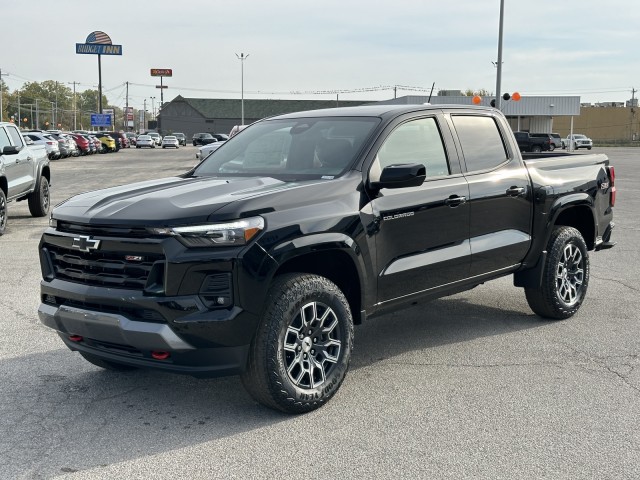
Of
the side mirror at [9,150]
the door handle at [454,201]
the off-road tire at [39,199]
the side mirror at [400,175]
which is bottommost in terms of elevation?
the off-road tire at [39,199]

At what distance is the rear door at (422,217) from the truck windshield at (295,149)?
9.2 inches

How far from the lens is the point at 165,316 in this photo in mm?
4191

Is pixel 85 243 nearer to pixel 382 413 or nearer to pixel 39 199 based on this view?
pixel 382 413

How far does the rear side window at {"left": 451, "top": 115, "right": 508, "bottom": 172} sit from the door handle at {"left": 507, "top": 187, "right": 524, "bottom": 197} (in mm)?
234

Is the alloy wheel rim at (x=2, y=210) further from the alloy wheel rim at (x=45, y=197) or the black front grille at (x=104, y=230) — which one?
the black front grille at (x=104, y=230)

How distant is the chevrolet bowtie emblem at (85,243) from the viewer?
4.45m

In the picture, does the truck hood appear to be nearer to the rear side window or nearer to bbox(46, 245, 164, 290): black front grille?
bbox(46, 245, 164, 290): black front grille

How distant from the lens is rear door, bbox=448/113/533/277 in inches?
235

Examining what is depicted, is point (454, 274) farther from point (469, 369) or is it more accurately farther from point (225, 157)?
point (225, 157)

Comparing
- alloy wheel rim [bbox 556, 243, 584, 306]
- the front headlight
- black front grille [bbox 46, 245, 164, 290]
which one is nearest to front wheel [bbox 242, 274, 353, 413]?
the front headlight

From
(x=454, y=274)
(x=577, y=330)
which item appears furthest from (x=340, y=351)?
(x=577, y=330)

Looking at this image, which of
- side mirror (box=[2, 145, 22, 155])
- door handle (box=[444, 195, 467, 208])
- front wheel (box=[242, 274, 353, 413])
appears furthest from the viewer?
side mirror (box=[2, 145, 22, 155])

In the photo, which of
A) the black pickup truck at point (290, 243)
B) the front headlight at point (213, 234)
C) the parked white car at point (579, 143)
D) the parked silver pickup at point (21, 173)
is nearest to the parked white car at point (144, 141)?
the parked white car at point (579, 143)

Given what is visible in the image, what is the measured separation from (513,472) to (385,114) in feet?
8.94
